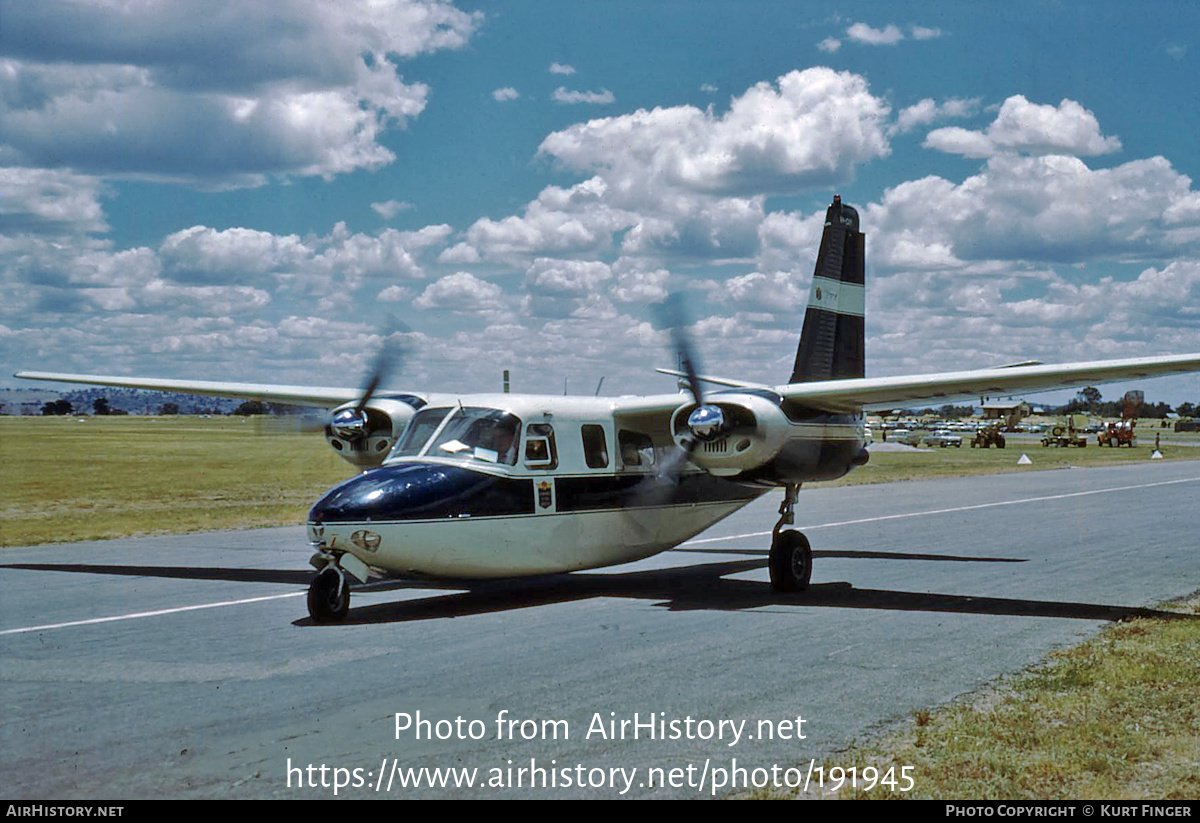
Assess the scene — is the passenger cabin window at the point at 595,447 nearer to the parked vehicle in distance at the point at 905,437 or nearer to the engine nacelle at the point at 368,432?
the engine nacelle at the point at 368,432

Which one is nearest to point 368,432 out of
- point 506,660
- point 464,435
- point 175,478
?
point 464,435

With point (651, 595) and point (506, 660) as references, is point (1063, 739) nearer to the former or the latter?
point (506, 660)

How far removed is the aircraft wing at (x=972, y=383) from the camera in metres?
13.5

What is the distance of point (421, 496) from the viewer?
12461 millimetres

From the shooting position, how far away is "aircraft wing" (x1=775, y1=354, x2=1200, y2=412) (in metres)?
13.5

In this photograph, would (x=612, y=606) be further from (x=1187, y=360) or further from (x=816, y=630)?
(x=1187, y=360)

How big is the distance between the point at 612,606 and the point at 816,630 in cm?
275

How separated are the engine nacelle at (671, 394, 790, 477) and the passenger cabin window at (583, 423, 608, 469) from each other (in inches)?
43.3

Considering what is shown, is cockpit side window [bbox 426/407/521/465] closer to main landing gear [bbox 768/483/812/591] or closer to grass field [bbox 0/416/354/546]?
main landing gear [bbox 768/483/812/591]

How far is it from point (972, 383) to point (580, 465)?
510 cm

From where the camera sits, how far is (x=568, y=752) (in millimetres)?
7410

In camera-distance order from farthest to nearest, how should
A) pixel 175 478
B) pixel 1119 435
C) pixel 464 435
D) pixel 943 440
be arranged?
pixel 943 440 < pixel 1119 435 < pixel 175 478 < pixel 464 435
